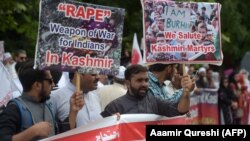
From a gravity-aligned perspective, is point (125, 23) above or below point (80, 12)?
above

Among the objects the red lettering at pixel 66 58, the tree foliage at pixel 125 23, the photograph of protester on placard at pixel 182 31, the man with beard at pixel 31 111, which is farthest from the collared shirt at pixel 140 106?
the tree foliage at pixel 125 23

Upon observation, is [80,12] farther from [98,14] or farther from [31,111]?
[31,111]

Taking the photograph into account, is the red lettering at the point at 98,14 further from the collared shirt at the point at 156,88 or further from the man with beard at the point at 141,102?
the collared shirt at the point at 156,88

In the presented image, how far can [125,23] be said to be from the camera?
19219 mm

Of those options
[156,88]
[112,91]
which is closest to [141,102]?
[156,88]

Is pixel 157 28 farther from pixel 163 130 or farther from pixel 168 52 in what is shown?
pixel 163 130

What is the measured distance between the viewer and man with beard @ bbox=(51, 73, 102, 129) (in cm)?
743

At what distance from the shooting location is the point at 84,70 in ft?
22.9

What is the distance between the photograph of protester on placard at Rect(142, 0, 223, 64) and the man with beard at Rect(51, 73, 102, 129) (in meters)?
0.63

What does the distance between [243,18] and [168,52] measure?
18159mm

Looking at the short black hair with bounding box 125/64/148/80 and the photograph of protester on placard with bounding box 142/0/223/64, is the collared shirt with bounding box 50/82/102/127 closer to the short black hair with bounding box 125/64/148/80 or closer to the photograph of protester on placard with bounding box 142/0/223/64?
the short black hair with bounding box 125/64/148/80

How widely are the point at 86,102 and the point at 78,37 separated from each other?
955 millimetres

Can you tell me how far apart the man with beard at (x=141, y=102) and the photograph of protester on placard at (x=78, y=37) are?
0.59 m

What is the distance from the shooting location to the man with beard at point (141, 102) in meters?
7.54
